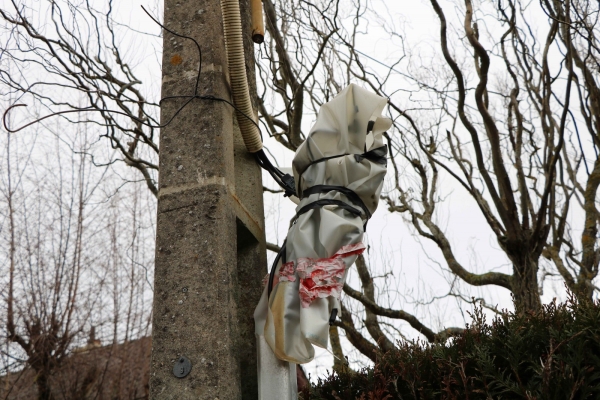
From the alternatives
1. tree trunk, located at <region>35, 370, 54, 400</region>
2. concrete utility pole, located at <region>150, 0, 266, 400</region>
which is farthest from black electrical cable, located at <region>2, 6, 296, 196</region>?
tree trunk, located at <region>35, 370, 54, 400</region>

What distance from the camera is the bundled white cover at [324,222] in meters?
2.64

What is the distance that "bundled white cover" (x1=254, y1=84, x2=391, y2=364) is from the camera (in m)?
2.64

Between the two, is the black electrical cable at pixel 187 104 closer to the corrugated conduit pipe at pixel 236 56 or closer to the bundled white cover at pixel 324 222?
the corrugated conduit pipe at pixel 236 56

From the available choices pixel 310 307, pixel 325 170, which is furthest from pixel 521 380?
pixel 325 170

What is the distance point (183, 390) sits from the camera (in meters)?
2.58

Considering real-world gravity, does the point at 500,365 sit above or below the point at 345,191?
below

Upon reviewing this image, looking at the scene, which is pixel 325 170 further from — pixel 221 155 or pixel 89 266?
pixel 89 266

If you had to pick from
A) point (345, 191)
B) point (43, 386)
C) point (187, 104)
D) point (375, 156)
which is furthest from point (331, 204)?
point (43, 386)

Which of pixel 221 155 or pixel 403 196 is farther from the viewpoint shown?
pixel 403 196

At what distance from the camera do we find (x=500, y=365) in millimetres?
2588

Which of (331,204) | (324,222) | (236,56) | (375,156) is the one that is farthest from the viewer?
(236,56)

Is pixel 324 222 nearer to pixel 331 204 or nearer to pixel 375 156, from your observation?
pixel 331 204

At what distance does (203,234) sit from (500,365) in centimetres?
140

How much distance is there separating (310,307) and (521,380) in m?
0.88
